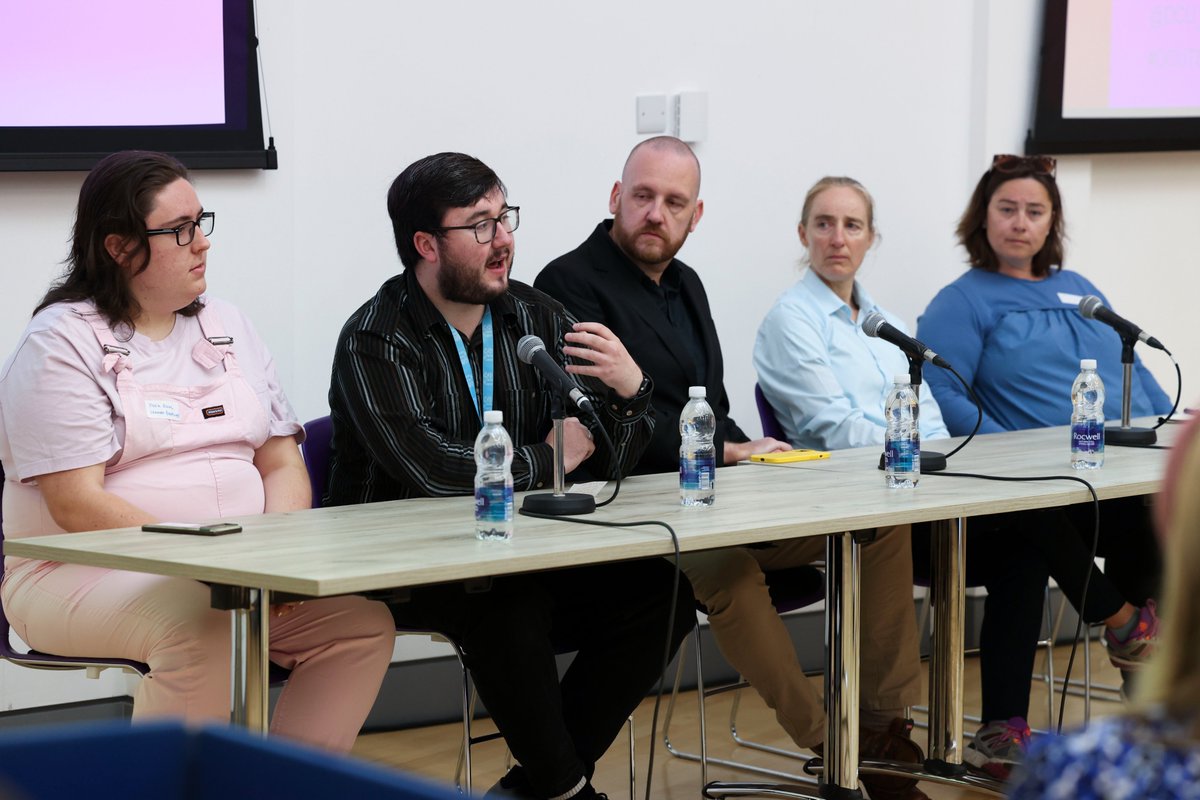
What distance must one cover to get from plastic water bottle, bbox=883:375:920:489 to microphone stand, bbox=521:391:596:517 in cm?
62

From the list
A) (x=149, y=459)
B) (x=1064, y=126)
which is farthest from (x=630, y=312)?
(x=1064, y=126)

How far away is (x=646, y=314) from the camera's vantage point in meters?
3.42

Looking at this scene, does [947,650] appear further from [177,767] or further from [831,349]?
[177,767]

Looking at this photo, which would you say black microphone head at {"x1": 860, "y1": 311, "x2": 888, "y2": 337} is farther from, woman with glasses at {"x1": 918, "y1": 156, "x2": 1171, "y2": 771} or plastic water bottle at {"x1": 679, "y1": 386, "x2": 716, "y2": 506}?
woman with glasses at {"x1": 918, "y1": 156, "x2": 1171, "y2": 771}

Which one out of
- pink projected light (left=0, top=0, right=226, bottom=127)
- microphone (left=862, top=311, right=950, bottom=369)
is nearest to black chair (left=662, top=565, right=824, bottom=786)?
microphone (left=862, top=311, right=950, bottom=369)

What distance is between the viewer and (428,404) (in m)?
2.73


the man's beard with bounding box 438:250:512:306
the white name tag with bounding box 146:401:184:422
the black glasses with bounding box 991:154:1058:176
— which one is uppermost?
the black glasses with bounding box 991:154:1058:176

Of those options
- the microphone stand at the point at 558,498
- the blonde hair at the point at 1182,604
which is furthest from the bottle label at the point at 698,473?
the blonde hair at the point at 1182,604

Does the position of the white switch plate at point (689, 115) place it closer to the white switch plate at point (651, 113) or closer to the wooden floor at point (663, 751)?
the white switch plate at point (651, 113)

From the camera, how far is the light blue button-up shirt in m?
3.64

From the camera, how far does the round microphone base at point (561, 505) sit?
7.89ft

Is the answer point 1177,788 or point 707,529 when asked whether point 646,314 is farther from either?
point 1177,788

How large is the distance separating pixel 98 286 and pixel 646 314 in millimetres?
1280

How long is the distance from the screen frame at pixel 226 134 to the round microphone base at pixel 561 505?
152 cm
